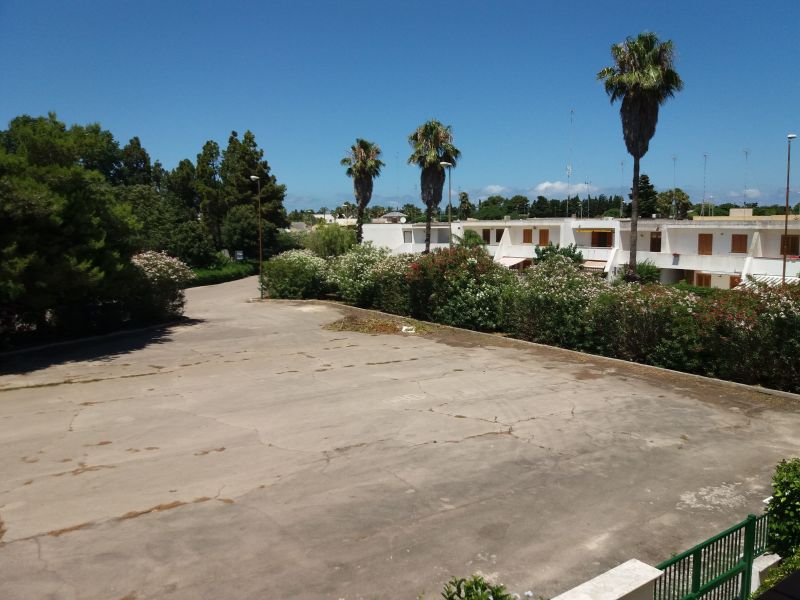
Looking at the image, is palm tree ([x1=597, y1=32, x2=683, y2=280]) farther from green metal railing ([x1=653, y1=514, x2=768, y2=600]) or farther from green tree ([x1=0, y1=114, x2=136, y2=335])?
green metal railing ([x1=653, y1=514, x2=768, y2=600])

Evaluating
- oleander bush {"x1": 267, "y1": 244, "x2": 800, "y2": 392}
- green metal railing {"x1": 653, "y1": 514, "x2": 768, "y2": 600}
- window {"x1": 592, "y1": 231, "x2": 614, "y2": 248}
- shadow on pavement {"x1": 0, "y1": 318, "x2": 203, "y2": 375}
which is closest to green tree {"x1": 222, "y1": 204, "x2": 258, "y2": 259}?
window {"x1": 592, "y1": 231, "x2": 614, "y2": 248}

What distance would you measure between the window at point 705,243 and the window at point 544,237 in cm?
1242

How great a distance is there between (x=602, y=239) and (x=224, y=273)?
32.3 meters

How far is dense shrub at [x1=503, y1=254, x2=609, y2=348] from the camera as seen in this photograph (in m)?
17.8

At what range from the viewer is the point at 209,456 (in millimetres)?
9133

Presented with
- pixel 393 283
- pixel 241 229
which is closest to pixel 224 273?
pixel 241 229

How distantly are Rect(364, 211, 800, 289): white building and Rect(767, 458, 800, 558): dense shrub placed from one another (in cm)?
2562

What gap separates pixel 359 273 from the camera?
29328mm

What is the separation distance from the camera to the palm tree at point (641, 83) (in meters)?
30.3

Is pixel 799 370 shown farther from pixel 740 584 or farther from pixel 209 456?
pixel 209 456

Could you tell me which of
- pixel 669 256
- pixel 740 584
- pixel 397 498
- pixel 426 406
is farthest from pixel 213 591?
pixel 669 256

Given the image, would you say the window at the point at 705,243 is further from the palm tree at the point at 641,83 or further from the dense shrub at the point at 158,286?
the dense shrub at the point at 158,286

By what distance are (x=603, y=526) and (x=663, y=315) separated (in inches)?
382

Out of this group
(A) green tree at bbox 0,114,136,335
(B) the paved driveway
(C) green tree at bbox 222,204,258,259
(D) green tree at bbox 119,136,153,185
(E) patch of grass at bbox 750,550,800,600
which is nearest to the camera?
(E) patch of grass at bbox 750,550,800,600
